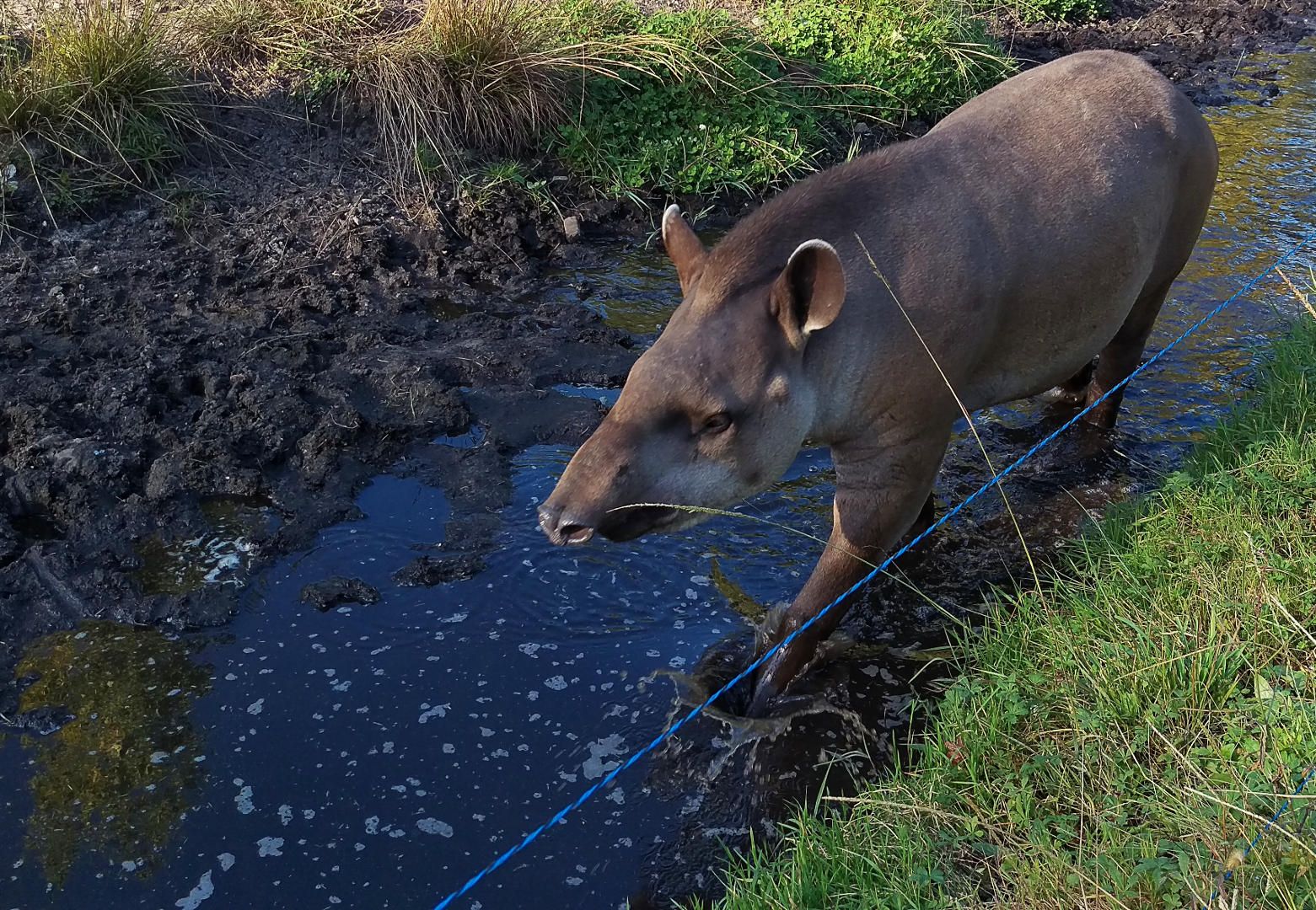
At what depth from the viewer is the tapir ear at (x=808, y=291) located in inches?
139

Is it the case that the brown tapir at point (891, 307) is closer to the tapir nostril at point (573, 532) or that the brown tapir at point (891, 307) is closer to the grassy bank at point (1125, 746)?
the tapir nostril at point (573, 532)

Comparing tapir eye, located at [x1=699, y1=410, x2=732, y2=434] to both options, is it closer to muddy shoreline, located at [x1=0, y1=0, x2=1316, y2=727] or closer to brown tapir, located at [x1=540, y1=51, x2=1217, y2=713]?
brown tapir, located at [x1=540, y1=51, x2=1217, y2=713]

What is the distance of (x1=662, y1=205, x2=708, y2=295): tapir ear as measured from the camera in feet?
13.3

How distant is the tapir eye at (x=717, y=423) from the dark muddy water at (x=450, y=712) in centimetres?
112

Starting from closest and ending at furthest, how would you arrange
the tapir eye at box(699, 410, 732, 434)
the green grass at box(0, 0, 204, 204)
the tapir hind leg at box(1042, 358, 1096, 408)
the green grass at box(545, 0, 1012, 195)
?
the tapir eye at box(699, 410, 732, 434)
the tapir hind leg at box(1042, 358, 1096, 408)
the green grass at box(0, 0, 204, 204)
the green grass at box(545, 0, 1012, 195)

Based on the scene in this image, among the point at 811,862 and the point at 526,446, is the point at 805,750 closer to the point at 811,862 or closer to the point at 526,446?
the point at 811,862

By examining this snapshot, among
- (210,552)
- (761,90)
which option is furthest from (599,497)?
(761,90)

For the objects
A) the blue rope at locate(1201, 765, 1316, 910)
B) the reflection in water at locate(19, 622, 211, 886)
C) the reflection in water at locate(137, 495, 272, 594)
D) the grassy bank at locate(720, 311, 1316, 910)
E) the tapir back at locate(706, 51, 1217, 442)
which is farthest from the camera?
the reflection in water at locate(137, 495, 272, 594)

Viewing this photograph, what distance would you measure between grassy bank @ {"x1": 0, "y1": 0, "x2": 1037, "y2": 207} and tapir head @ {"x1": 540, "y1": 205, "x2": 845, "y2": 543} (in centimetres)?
450

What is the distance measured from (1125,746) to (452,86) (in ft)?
20.6

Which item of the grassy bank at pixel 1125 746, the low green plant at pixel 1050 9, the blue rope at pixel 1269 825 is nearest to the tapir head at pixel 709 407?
the grassy bank at pixel 1125 746

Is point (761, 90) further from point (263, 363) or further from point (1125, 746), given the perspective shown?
point (1125, 746)

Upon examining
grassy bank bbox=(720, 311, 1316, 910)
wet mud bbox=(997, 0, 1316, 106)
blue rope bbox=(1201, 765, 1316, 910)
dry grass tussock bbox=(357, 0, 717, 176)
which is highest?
dry grass tussock bbox=(357, 0, 717, 176)

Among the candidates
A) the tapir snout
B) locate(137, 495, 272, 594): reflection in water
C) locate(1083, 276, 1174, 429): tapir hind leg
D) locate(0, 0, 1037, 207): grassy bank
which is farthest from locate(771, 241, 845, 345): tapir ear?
locate(0, 0, 1037, 207): grassy bank
